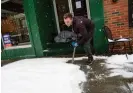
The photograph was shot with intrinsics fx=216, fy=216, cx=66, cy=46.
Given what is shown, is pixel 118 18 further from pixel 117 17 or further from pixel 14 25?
pixel 14 25

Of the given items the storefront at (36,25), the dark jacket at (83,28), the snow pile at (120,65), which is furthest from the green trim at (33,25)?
the snow pile at (120,65)

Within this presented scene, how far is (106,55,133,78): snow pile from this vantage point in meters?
5.09

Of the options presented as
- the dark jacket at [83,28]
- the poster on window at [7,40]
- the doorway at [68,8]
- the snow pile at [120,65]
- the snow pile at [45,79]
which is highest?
the doorway at [68,8]

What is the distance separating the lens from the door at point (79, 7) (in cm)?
809

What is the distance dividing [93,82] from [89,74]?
0.58m

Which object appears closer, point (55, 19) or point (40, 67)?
point (40, 67)

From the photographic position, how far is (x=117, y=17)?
6.83 m

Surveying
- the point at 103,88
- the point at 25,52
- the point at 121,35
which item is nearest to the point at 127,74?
the point at 103,88

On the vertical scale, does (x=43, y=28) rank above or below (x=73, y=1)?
below

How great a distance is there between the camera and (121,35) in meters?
6.90

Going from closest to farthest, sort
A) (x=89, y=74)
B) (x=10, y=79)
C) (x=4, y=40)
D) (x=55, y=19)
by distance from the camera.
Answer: (x=89, y=74) → (x=10, y=79) → (x=55, y=19) → (x=4, y=40)

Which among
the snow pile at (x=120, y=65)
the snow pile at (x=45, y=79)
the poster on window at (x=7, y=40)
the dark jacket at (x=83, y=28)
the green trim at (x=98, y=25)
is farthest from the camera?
the poster on window at (x=7, y=40)

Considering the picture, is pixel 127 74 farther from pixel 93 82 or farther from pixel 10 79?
pixel 10 79

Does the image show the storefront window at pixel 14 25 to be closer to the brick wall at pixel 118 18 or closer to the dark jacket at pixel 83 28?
the dark jacket at pixel 83 28
